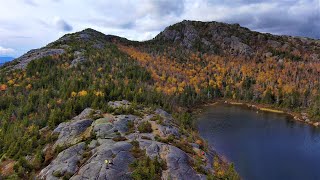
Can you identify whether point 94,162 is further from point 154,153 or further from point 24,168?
point 24,168

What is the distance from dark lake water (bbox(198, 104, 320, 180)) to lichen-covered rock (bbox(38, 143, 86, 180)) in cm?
4564

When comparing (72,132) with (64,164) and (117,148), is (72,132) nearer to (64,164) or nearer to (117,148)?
(64,164)

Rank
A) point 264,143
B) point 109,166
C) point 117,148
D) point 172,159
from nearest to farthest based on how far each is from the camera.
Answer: point 109,166 → point 172,159 → point 117,148 → point 264,143

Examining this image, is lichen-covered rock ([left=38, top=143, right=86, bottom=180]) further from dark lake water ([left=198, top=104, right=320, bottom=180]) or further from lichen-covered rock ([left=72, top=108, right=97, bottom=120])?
dark lake water ([left=198, top=104, right=320, bottom=180])

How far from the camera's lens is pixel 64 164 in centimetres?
6619

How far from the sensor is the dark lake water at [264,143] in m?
88.3

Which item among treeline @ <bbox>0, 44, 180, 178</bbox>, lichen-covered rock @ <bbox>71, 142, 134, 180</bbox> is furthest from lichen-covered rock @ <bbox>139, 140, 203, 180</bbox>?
treeline @ <bbox>0, 44, 180, 178</bbox>

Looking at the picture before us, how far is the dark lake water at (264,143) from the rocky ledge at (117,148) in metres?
19.6

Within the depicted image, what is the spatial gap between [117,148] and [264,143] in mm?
71716

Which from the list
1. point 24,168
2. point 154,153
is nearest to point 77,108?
point 24,168

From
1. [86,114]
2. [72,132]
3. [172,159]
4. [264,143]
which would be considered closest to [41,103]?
[86,114]

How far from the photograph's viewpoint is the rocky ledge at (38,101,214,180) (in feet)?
205

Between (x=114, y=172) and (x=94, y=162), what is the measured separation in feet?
20.9

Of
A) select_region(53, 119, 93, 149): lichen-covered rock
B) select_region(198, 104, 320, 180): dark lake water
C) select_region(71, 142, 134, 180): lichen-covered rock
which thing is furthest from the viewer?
select_region(198, 104, 320, 180): dark lake water
